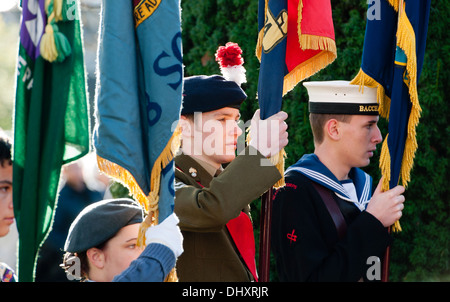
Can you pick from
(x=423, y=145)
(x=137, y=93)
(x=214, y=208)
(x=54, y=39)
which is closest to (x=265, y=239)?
(x=214, y=208)

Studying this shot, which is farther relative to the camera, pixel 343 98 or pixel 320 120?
pixel 320 120

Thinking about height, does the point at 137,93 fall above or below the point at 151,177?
above

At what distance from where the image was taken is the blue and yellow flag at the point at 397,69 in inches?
119

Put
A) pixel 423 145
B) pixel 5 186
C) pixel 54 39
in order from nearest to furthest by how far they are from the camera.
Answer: pixel 54 39, pixel 5 186, pixel 423 145

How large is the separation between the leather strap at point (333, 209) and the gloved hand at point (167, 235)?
1113 millimetres

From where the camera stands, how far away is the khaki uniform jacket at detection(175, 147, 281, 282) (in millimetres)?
2602

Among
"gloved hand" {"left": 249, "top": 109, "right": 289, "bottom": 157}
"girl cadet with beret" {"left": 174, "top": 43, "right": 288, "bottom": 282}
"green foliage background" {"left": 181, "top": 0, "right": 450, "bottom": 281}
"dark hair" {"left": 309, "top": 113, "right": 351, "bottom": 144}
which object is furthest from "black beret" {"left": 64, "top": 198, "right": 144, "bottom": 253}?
"green foliage background" {"left": 181, "top": 0, "right": 450, "bottom": 281}

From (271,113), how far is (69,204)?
12.8 feet

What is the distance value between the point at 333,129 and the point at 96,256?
138 cm

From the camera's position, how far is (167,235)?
2.31 m

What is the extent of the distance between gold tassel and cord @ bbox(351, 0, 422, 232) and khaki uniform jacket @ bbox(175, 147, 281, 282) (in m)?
0.70

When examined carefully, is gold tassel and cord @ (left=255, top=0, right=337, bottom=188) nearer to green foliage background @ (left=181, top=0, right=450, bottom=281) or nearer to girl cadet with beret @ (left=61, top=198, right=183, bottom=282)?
girl cadet with beret @ (left=61, top=198, right=183, bottom=282)

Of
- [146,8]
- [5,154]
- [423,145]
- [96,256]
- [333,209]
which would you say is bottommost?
[96,256]

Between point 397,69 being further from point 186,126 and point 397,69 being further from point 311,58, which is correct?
point 186,126
